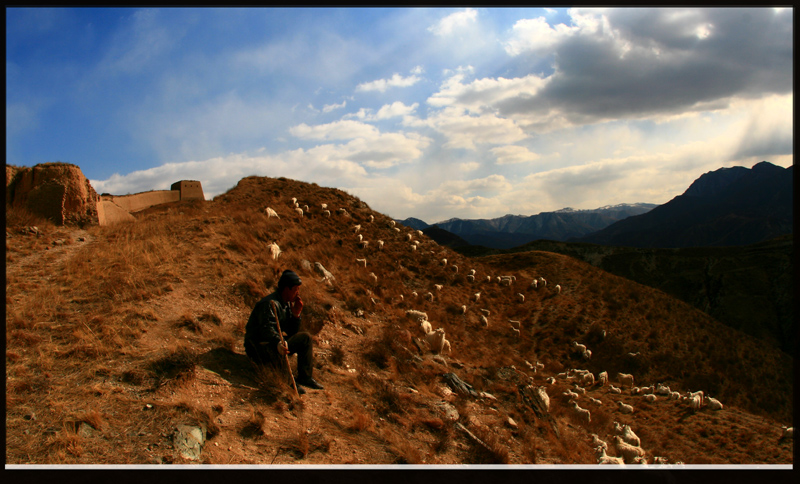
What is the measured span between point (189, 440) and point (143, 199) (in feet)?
65.1

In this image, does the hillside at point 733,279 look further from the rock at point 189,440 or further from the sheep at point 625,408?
the rock at point 189,440

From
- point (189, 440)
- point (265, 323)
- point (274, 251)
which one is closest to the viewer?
point (189, 440)

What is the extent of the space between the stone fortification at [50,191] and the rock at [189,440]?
38.2 feet

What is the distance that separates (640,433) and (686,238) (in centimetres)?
22902

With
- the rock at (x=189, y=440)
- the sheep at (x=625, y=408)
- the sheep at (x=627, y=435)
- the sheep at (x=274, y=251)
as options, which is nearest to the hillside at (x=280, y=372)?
the rock at (x=189, y=440)

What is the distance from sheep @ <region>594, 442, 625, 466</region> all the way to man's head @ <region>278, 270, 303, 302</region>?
22.3 feet

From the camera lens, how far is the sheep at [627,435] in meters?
8.71

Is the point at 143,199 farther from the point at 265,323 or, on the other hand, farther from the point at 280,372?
the point at 280,372

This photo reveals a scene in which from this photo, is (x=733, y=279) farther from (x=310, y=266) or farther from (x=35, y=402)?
(x=35, y=402)

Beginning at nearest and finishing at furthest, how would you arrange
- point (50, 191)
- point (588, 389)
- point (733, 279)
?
point (50, 191) → point (588, 389) → point (733, 279)

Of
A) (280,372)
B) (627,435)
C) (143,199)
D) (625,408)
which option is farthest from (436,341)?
(143,199)

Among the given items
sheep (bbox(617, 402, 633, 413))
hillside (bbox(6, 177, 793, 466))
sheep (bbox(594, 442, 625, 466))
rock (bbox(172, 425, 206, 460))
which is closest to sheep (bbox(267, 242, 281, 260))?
hillside (bbox(6, 177, 793, 466))

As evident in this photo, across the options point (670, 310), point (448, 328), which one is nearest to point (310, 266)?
point (448, 328)

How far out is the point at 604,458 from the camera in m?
6.69
